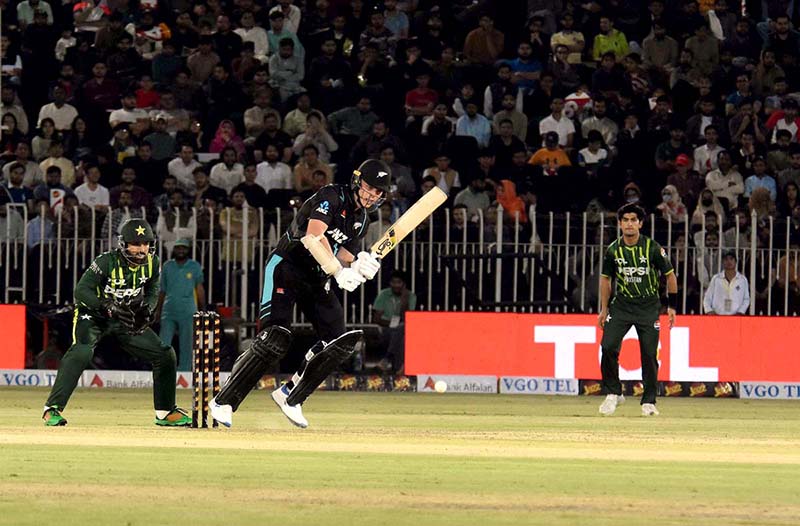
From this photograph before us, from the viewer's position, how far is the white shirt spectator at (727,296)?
74.4ft

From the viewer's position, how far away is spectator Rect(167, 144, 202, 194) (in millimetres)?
25172

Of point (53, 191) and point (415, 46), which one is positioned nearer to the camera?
point (53, 191)

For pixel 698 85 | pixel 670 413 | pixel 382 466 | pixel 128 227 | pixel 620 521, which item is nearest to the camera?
pixel 620 521

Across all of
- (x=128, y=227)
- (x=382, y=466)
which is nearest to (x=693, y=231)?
(x=128, y=227)

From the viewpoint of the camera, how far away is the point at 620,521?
8.74 metres

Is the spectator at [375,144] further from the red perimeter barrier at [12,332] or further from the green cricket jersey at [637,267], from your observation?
the green cricket jersey at [637,267]

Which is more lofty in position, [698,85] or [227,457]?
[698,85]

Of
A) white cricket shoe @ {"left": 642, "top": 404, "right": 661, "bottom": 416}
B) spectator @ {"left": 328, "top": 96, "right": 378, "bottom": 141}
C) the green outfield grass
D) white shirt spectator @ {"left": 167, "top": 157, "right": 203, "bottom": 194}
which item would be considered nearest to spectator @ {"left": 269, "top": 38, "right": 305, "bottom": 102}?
spectator @ {"left": 328, "top": 96, "right": 378, "bottom": 141}

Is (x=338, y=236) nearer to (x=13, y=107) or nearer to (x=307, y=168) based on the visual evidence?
(x=307, y=168)

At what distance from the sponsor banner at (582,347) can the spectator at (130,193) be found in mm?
4537

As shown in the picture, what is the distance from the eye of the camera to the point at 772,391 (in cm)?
2195

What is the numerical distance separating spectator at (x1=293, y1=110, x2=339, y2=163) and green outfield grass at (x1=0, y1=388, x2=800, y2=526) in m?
8.91

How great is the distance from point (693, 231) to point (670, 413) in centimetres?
536

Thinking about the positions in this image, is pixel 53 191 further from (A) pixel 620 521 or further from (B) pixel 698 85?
(A) pixel 620 521
